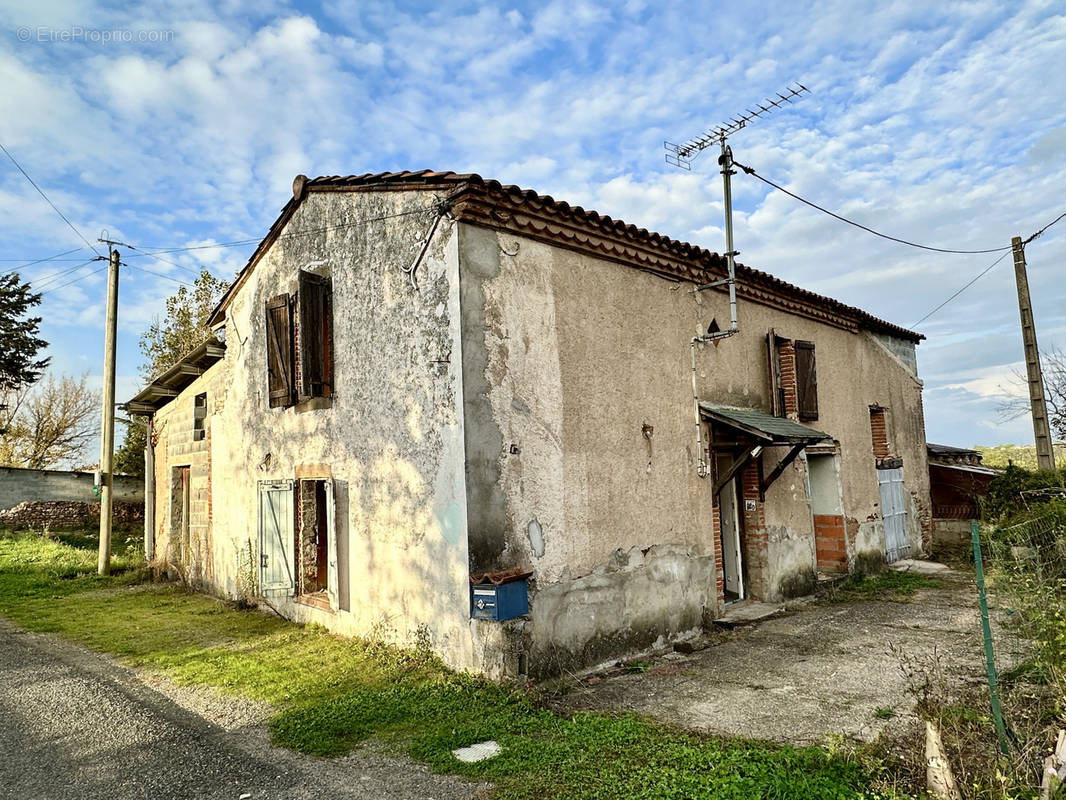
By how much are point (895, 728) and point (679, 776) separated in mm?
1845

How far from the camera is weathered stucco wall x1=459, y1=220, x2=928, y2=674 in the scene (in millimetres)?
5848

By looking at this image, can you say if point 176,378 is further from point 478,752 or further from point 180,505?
point 478,752

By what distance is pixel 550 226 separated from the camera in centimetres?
647

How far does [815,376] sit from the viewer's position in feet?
34.7

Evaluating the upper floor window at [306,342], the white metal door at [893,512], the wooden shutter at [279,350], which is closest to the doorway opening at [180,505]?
the wooden shutter at [279,350]

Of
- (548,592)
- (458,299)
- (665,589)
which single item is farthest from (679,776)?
(458,299)

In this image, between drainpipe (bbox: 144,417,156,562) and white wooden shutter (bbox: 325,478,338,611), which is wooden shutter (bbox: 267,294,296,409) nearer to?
white wooden shutter (bbox: 325,478,338,611)

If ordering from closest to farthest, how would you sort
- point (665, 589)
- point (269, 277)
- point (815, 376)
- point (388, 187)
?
point (388, 187) < point (665, 589) < point (269, 277) < point (815, 376)

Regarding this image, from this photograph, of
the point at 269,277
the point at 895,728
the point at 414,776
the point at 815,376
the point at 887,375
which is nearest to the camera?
the point at 414,776

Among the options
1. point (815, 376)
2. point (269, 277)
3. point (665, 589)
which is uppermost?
point (269, 277)

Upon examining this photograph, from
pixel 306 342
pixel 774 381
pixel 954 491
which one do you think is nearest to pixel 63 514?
pixel 306 342

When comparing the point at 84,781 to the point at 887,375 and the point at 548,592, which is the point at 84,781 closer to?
the point at 548,592

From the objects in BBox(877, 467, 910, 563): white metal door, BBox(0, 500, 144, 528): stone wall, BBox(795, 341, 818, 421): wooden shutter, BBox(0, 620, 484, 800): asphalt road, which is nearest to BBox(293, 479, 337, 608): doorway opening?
BBox(0, 620, 484, 800): asphalt road

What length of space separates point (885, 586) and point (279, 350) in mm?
9602
